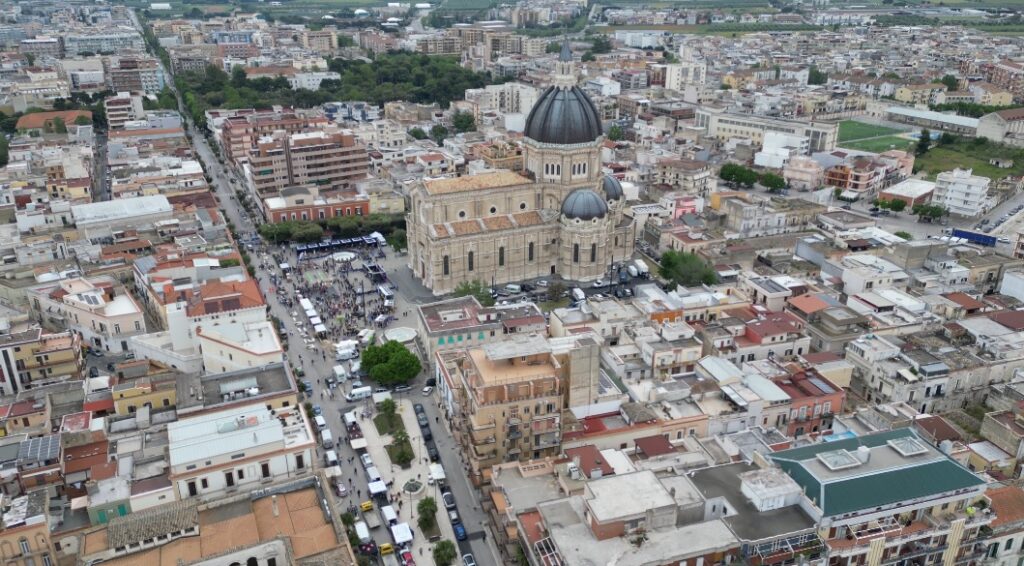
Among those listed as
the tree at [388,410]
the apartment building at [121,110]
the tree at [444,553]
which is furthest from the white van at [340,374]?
the apartment building at [121,110]

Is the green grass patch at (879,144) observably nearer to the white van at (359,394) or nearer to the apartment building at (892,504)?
the apartment building at (892,504)

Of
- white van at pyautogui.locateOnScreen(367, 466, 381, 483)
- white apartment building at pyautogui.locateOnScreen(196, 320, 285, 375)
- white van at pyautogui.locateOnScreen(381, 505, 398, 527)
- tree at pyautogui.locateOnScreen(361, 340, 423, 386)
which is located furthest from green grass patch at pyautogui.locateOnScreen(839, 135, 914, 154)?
white van at pyautogui.locateOnScreen(381, 505, 398, 527)

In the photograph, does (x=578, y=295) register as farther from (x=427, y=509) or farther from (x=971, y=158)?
(x=971, y=158)

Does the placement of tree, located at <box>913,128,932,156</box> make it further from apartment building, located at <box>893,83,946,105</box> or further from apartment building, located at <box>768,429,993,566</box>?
apartment building, located at <box>768,429,993,566</box>

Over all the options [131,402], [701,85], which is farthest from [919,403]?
[701,85]

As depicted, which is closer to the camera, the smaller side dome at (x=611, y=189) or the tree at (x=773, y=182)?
the smaller side dome at (x=611, y=189)

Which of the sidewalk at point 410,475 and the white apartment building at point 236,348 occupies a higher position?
the white apartment building at point 236,348

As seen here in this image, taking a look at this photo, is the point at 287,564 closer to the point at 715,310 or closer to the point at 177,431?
the point at 177,431
